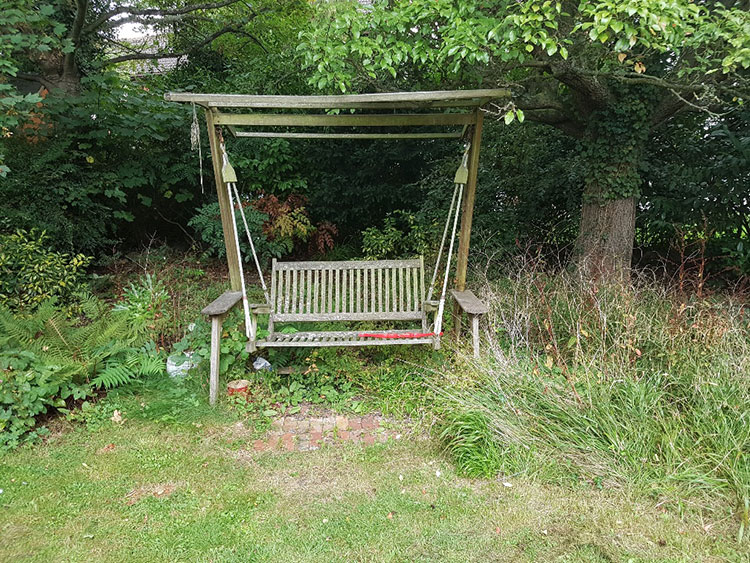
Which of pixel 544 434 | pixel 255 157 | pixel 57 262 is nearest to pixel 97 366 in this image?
pixel 57 262

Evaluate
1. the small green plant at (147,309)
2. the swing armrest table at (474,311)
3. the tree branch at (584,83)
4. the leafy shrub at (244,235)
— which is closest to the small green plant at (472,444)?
the swing armrest table at (474,311)

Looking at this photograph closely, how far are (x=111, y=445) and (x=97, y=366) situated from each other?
70 centimetres

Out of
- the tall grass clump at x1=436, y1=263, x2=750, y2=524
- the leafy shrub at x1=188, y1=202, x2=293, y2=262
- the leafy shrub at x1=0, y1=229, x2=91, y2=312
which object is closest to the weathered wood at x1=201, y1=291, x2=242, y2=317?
the tall grass clump at x1=436, y1=263, x2=750, y2=524

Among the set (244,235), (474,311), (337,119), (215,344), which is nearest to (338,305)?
(215,344)

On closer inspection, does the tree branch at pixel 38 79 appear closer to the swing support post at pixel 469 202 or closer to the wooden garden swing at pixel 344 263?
the wooden garden swing at pixel 344 263

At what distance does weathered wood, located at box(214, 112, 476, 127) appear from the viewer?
343cm

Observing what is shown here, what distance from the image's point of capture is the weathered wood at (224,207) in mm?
3428

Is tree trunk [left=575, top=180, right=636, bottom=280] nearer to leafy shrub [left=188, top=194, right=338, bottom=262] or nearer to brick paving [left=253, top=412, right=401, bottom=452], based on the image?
brick paving [left=253, top=412, right=401, bottom=452]

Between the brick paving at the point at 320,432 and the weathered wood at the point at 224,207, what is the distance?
3.92 feet

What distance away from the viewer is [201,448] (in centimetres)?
291

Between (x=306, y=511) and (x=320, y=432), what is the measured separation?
0.76 m

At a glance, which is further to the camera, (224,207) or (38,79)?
(38,79)

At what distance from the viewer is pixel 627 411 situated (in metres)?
2.58

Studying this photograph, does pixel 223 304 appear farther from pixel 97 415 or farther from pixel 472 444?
pixel 472 444
